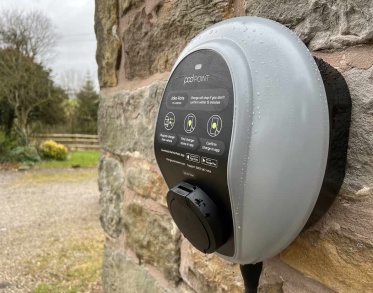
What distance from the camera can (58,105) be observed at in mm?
13789

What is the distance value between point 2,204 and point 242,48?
6888mm

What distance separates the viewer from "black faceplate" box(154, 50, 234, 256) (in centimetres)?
52

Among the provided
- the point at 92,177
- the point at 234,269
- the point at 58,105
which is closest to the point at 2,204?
the point at 92,177

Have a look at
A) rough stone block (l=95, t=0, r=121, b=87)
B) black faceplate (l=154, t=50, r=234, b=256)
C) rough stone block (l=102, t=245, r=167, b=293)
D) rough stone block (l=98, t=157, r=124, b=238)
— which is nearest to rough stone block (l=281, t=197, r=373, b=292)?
black faceplate (l=154, t=50, r=234, b=256)

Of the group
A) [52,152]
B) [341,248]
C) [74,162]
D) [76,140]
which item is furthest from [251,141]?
[76,140]

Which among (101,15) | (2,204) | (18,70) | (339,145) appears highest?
(18,70)

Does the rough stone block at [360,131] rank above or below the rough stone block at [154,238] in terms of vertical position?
above

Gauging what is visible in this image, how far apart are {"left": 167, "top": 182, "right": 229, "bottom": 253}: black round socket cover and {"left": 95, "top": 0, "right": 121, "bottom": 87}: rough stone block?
0.79m

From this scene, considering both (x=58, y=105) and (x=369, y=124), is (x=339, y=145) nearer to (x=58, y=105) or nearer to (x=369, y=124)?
(x=369, y=124)

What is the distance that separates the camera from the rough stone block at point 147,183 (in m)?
0.99

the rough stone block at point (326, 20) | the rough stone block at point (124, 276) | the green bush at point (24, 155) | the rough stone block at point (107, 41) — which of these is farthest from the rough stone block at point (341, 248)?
the green bush at point (24, 155)

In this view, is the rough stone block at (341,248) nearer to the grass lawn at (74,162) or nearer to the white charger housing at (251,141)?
the white charger housing at (251,141)

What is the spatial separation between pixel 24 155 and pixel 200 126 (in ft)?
37.6

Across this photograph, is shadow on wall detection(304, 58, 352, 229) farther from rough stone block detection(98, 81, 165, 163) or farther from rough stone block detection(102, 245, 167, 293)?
rough stone block detection(102, 245, 167, 293)
